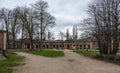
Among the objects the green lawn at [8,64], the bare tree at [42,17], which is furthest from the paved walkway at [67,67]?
the bare tree at [42,17]

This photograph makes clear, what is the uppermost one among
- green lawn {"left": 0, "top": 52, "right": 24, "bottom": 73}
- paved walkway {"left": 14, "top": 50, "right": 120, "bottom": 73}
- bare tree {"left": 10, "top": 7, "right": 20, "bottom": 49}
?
bare tree {"left": 10, "top": 7, "right": 20, "bottom": 49}

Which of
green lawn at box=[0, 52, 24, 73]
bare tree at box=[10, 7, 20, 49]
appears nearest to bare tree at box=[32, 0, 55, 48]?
bare tree at box=[10, 7, 20, 49]

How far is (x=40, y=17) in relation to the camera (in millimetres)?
64500

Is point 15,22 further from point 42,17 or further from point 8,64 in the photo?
point 8,64

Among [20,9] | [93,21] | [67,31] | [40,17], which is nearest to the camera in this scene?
[93,21]

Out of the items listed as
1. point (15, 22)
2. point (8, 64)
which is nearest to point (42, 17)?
point (15, 22)

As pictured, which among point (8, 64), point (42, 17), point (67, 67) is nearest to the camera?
point (67, 67)

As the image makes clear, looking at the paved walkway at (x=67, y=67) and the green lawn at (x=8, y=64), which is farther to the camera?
the paved walkway at (x=67, y=67)

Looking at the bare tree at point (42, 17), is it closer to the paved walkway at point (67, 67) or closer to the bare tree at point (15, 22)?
the bare tree at point (15, 22)

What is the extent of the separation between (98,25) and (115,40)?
385 cm

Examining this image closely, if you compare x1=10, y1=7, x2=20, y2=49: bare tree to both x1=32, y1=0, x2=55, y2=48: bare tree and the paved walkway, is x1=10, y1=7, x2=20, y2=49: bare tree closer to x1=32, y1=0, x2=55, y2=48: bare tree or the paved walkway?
x1=32, y1=0, x2=55, y2=48: bare tree

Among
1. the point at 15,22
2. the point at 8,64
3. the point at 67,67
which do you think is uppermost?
the point at 15,22

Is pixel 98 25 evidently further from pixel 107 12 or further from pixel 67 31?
pixel 67 31

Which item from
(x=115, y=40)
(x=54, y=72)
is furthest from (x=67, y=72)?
(x=115, y=40)
